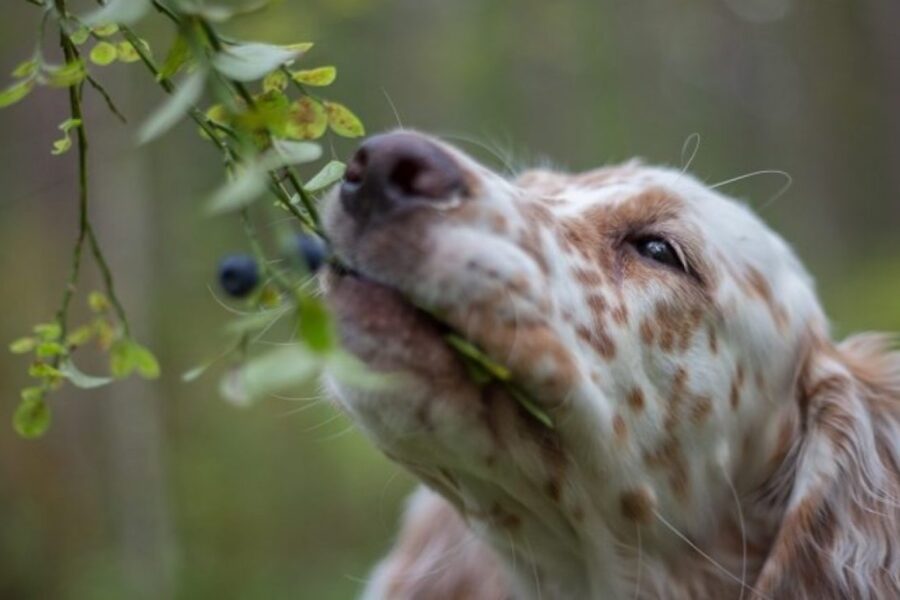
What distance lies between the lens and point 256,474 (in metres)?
11.6

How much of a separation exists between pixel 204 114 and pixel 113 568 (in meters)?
7.25

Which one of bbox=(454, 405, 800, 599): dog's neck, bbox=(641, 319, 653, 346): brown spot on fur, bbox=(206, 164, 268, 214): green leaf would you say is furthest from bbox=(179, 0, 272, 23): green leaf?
bbox=(641, 319, 653, 346): brown spot on fur

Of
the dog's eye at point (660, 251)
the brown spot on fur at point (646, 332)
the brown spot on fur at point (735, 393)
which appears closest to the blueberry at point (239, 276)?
the brown spot on fur at point (646, 332)

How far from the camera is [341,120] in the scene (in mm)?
2047

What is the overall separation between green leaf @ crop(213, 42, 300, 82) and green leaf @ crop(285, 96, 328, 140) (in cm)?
24

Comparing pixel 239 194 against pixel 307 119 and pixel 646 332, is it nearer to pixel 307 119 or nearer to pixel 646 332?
pixel 307 119

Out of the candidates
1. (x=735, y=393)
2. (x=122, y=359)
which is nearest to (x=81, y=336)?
(x=122, y=359)

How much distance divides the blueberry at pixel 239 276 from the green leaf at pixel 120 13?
1.18 ft

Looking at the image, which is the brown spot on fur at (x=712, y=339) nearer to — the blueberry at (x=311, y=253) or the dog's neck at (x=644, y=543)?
the dog's neck at (x=644, y=543)

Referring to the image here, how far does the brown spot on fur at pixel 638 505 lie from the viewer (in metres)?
2.79

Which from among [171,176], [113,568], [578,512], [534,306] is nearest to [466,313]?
[534,306]

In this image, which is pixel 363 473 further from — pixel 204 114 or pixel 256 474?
pixel 204 114

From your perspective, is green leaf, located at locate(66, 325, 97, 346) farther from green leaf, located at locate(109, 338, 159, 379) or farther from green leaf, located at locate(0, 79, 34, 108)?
green leaf, located at locate(0, 79, 34, 108)

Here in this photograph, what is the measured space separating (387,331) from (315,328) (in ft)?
2.56
